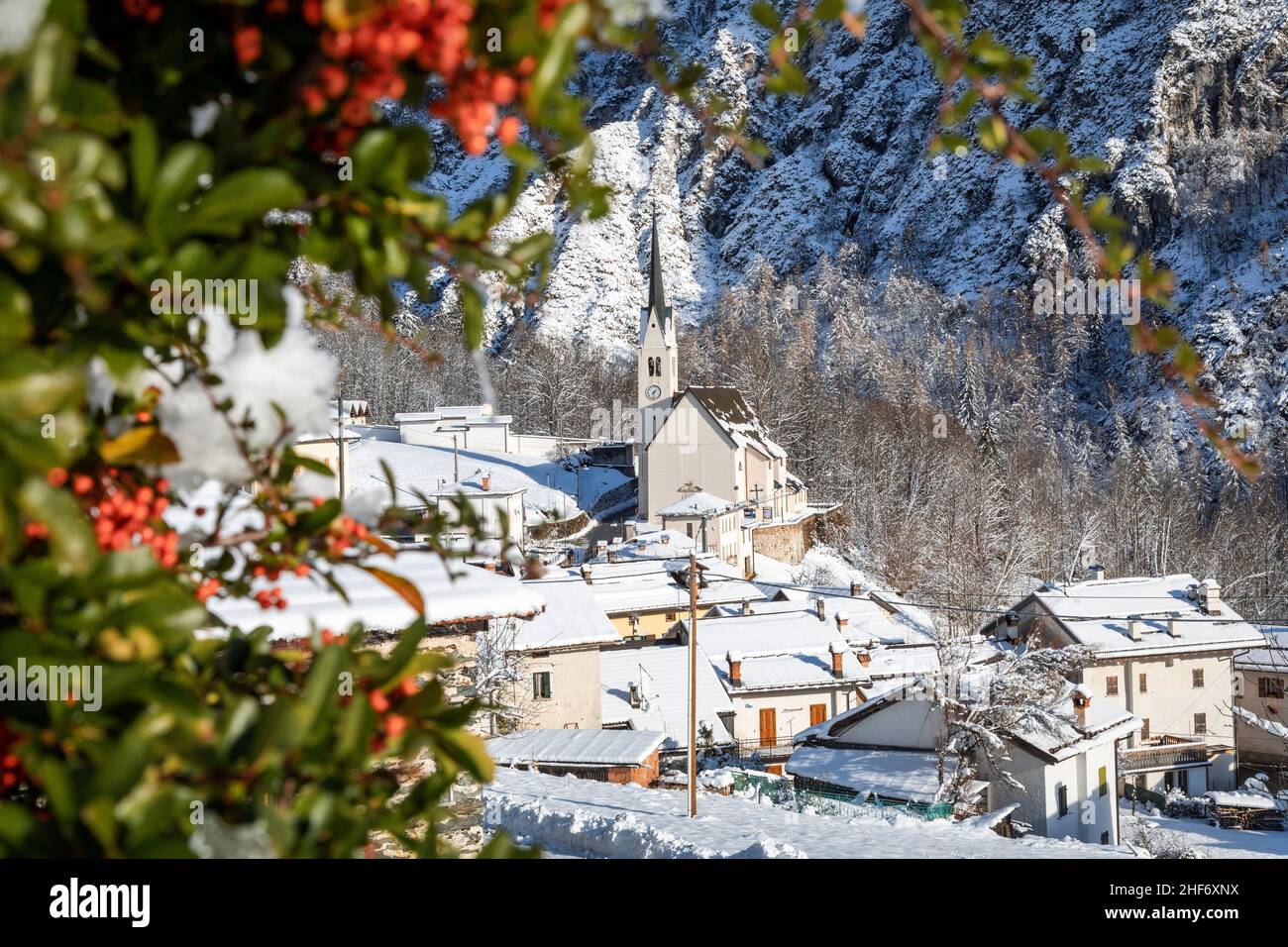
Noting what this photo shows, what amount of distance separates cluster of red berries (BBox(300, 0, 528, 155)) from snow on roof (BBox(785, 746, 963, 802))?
785 inches

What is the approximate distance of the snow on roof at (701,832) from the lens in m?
8.74

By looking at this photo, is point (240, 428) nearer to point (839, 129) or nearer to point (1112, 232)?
point (1112, 232)

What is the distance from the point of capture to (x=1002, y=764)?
21141 mm

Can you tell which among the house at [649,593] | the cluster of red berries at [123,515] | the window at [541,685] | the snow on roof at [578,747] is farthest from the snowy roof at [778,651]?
the cluster of red berries at [123,515]

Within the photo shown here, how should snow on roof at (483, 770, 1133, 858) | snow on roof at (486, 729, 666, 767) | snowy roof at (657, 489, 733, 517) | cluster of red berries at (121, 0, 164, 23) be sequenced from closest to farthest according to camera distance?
cluster of red berries at (121, 0, 164, 23)
snow on roof at (483, 770, 1133, 858)
snow on roof at (486, 729, 666, 767)
snowy roof at (657, 489, 733, 517)

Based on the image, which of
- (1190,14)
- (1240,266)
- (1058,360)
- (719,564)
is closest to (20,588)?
(719,564)

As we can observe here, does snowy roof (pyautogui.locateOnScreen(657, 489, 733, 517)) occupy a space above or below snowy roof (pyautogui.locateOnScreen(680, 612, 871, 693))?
above

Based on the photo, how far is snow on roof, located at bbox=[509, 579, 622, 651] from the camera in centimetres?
2241

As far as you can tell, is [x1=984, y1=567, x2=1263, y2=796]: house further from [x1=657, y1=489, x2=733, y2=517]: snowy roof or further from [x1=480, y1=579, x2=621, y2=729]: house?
[x1=657, y1=489, x2=733, y2=517]: snowy roof

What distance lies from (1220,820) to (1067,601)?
871cm

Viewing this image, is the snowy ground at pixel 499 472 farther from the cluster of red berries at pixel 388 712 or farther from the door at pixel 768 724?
the cluster of red berries at pixel 388 712

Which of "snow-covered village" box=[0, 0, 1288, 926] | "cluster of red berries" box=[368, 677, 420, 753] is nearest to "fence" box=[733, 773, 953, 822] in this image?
"snow-covered village" box=[0, 0, 1288, 926]

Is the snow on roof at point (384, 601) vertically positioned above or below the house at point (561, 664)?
above

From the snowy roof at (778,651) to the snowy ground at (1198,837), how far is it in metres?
7.43
